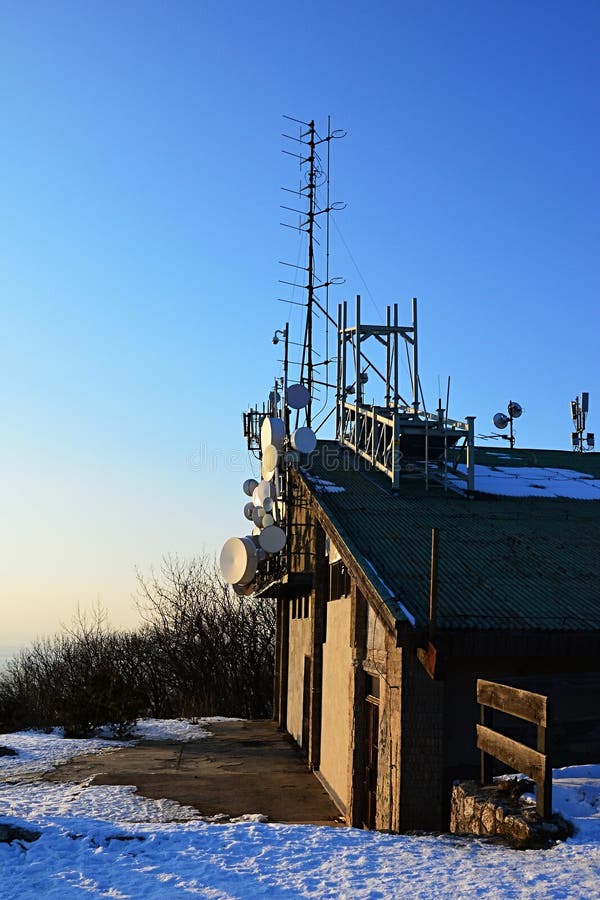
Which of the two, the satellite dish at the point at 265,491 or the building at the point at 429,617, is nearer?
the building at the point at 429,617

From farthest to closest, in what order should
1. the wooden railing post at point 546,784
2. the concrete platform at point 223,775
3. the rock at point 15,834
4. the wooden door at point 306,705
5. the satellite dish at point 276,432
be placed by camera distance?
the wooden door at point 306,705 < the satellite dish at point 276,432 < the concrete platform at point 223,775 < the wooden railing post at point 546,784 < the rock at point 15,834

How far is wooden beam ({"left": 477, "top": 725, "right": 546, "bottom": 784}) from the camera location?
26.3ft

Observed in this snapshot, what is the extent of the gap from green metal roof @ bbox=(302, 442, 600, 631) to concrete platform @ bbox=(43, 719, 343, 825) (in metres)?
4.46

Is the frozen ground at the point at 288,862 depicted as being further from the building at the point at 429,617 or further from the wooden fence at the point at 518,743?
the building at the point at 429,617

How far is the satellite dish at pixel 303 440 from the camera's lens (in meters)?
18.6

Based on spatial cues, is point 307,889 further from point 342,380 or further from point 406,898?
point 342,380

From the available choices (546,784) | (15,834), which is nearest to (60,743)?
(15,834)

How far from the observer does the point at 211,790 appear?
15.8 m

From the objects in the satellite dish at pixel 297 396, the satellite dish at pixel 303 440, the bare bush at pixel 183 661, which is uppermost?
the satellite dish at pixel 297 396

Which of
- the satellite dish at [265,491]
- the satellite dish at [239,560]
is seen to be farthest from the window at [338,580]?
the satellite dish at [265,491]

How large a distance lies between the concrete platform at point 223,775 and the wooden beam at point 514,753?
5.45 meters

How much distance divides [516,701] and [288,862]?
2672 mm

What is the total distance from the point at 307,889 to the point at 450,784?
15.8 feet

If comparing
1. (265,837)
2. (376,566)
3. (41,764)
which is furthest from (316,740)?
(265,837)
